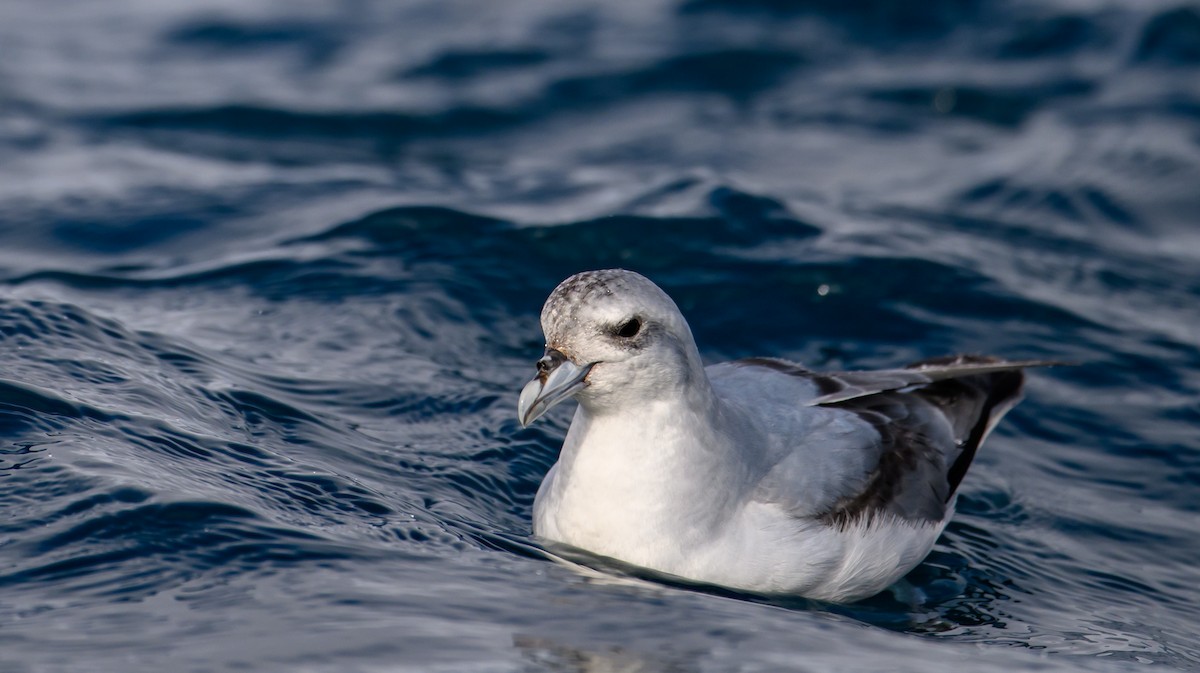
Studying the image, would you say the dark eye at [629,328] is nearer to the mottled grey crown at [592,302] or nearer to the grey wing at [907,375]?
the mottled grey crown at [592,302]

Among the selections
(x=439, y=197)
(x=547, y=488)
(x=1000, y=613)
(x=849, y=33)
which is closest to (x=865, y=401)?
(x=1000, y=613)

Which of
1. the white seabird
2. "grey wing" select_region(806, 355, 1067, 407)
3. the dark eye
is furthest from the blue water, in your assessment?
the dark eye

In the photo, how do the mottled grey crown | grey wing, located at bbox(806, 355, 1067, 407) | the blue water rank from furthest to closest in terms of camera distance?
1. grey wing, located at bbox(806, 355, 1067, 407)
2. the mottled grey crown
3. the blue water

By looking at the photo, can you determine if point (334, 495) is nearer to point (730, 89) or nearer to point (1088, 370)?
point (1088, 370)

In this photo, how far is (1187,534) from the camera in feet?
22.1

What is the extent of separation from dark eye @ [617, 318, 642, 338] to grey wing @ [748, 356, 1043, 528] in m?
0.84

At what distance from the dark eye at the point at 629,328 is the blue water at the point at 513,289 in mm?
861

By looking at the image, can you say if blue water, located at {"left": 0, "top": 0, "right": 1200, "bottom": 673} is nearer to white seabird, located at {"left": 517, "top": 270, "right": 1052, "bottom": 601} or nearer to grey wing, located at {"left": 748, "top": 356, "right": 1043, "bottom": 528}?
white seabird, located at {"left": 517, "top": 270, "right": 1052, "bottom": 601}

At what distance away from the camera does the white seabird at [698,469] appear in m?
5.09

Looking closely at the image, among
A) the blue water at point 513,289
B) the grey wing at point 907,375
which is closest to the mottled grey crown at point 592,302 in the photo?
the blue water at point 513,289

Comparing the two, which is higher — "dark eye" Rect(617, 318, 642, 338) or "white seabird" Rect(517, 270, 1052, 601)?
"dark eye" Rect(617, 318, 642, 338)

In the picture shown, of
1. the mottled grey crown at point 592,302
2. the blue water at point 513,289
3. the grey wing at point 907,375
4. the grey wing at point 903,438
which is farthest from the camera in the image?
the grey wing at point 907,375

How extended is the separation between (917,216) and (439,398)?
192 inches

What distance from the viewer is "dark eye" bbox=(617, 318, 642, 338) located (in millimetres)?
5082
